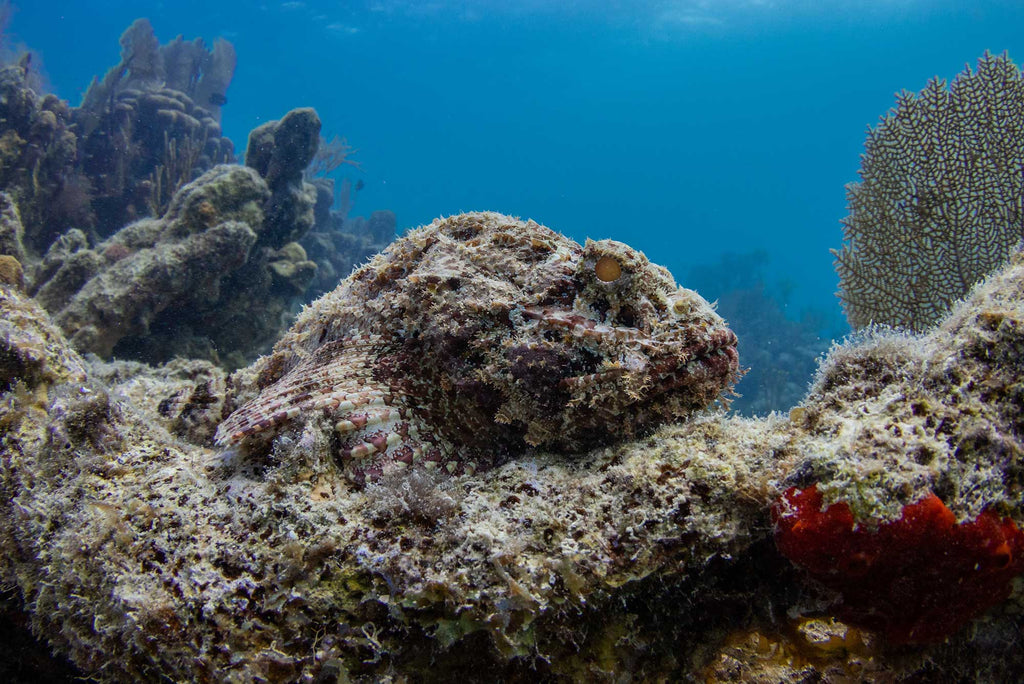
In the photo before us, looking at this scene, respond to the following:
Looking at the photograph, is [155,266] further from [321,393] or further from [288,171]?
[321,393]

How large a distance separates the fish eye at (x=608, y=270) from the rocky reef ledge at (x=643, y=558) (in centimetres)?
110

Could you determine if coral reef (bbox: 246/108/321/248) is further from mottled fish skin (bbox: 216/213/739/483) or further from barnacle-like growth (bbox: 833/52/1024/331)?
barnacle-like growth (bbox: 833/52/1024/331)

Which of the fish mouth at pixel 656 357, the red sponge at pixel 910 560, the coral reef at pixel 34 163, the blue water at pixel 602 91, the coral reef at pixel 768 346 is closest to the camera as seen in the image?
the red sponge at pixel 910 560

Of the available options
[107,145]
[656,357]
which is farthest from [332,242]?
[656,357]

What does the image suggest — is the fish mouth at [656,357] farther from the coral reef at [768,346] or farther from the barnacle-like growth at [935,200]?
the coral reef at [768,346]

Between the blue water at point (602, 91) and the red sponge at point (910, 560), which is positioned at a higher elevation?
the blue water at point (602, 91)

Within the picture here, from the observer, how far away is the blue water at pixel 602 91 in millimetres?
79188

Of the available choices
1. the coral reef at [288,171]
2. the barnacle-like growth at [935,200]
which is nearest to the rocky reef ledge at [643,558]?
the barnacle-like growth at [935,200]

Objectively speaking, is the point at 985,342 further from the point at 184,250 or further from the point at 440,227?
the point at 184,250

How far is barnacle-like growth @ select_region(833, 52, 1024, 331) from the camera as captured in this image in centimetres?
579

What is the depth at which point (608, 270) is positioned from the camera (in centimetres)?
312

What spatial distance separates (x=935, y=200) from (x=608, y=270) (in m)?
5.66

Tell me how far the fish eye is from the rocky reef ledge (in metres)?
1.10

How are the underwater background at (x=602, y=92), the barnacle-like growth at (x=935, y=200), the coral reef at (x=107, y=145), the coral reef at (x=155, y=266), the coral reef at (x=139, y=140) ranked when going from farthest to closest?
the underwater background at (x=602, y=92), the coral reef at (x=139, y=140), the coral reef at (x=107, y=145), the coral reef at (x=155, y=266), the barnacle-like growth at (x=935, y=200)
